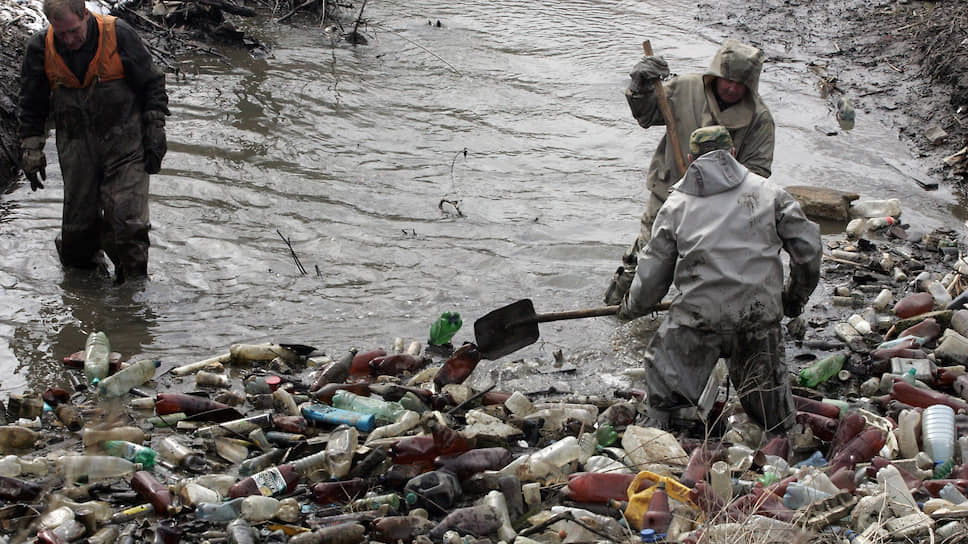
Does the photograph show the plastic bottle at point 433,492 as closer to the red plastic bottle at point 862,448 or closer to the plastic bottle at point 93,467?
the plastic bottle at point 93,467

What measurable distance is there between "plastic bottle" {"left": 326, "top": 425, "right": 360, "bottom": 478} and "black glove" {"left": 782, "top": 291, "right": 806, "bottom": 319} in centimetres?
240

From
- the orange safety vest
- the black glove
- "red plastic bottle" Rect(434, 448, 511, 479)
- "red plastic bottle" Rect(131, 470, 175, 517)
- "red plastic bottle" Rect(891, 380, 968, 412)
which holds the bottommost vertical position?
"red plastic bottle" Rect(131, 470, 175, 517)

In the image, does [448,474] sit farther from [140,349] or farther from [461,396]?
[140,349]

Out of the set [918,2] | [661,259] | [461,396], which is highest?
[918,2]

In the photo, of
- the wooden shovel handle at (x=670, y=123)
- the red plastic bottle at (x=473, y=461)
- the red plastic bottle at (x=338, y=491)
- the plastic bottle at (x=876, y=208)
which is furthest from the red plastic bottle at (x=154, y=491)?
the plastic bottle at (x=876, y=208)

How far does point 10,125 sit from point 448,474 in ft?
23.1

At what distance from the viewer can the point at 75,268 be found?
741 cm

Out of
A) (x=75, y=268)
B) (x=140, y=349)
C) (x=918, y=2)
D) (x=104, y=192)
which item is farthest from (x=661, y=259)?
(x=918, y=2)

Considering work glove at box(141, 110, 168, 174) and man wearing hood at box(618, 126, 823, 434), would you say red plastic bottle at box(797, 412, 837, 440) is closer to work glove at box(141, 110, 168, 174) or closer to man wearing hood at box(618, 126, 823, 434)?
man wearing hood at box(618, 126, 823, 434)

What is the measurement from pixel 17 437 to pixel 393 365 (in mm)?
2301

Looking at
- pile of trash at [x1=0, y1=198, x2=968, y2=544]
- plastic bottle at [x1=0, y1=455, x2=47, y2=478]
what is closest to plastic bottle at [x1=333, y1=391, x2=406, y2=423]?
pile of trash at [x1=0, y1=198, x2=968, y2=544]

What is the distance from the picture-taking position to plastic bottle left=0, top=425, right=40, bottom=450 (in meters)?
4.63

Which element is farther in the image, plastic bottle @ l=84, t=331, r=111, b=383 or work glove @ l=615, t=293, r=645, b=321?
plastic bottle @ l=84, t=331, r=111, b=383

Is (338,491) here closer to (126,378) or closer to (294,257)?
(126,378)
